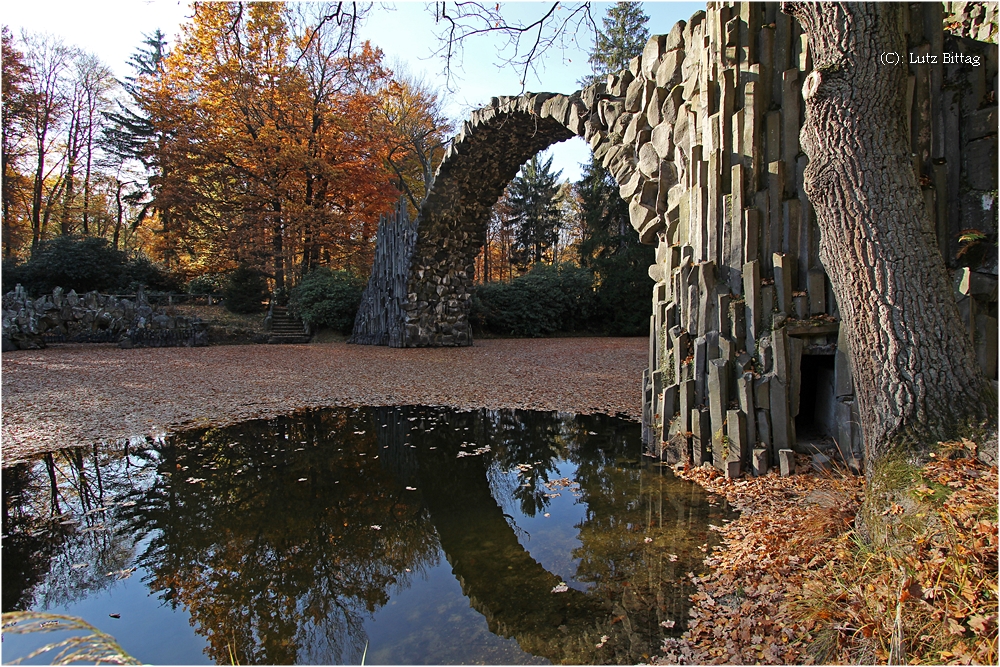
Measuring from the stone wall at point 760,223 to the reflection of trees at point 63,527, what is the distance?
3.65 m

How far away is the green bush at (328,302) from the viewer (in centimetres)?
1407

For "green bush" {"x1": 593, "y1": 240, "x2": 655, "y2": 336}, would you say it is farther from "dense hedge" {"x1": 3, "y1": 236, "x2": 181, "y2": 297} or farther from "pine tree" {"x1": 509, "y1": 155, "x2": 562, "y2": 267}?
"dense hedge" {"x1": 3, "y1": 236, "x2": 181, "y2": 297}

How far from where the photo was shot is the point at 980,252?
3.07m

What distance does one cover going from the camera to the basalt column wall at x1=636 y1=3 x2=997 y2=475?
10.4ft

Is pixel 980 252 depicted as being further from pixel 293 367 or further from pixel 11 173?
pixel 11 173

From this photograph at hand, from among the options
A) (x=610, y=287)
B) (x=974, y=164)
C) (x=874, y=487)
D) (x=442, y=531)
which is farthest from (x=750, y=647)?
(x=610, y=287)

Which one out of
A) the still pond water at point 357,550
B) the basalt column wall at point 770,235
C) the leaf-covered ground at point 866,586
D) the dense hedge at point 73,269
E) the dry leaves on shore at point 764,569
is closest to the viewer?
the leaf-covered ground at point 866,586

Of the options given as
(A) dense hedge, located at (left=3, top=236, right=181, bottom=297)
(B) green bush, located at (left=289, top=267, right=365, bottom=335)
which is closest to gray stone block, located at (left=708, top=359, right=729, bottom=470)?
(B) green bush, located at (left=289, top=267, right=365, bottom=335)

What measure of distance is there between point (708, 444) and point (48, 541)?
4.02 meters

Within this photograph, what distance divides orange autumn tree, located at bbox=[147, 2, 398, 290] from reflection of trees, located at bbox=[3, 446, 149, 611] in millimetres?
13130

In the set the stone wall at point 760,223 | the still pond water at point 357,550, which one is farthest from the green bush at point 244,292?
the stone wall at point 760,223

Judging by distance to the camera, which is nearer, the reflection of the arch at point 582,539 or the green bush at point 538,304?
the reflection of the arch at point 582,539

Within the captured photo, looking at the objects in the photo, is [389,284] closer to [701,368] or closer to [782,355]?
[701,368]

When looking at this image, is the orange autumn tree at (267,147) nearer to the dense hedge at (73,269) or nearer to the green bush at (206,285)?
the green bush at (206,285)
